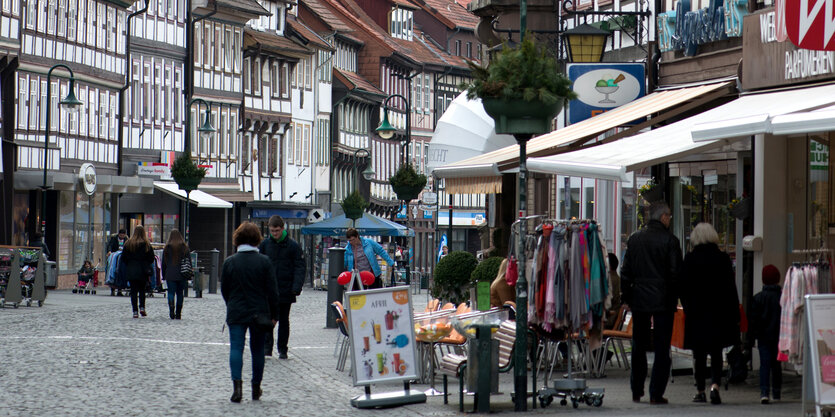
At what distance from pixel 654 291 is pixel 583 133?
378cm

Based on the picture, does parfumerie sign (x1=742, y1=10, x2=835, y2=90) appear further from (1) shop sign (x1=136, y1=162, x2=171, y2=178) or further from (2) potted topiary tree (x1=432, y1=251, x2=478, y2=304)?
(1) shop sign (x1=136, y1=162, x2=171, y2=178)

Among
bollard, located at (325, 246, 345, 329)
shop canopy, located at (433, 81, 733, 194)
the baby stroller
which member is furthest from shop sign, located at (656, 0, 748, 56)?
the baby stroller

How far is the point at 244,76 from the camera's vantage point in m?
67.8

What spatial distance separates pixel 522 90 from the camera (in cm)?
1382

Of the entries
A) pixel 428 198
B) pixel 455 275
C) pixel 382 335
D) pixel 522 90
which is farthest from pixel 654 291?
pixel 428 198

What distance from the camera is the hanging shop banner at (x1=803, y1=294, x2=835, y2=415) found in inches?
457

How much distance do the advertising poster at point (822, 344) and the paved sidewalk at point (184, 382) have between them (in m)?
1.28

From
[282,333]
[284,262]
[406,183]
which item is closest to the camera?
[284,262]

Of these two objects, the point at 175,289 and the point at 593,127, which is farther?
the point at 175,289

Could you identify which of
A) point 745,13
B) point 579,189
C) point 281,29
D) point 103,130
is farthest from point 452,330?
point 281,29

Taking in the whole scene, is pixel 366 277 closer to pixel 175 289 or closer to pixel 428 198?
pixel 175 289

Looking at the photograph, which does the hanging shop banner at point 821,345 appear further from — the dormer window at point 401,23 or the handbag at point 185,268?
the dormer window at point 401,23

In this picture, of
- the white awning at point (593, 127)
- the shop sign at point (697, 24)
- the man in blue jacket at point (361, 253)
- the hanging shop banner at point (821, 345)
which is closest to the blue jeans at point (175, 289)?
the man in blue jacket at point (361, 253)

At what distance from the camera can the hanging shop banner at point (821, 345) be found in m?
11.6
